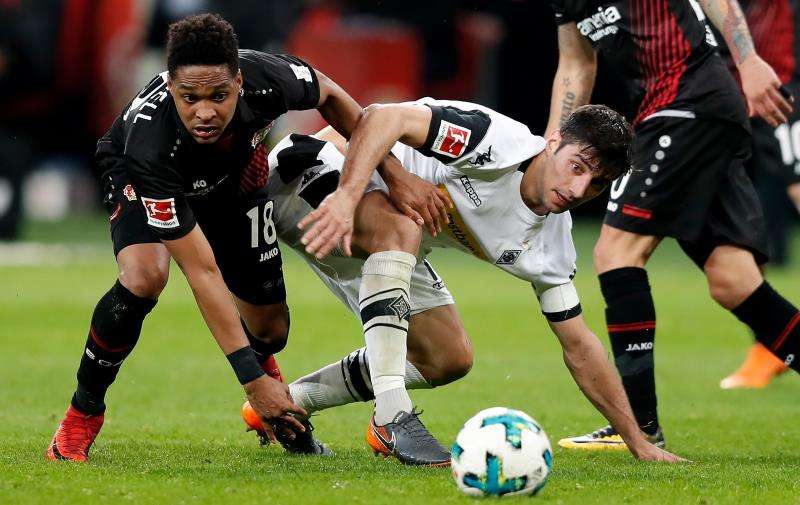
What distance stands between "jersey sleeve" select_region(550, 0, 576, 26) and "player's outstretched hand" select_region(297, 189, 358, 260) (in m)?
2.12

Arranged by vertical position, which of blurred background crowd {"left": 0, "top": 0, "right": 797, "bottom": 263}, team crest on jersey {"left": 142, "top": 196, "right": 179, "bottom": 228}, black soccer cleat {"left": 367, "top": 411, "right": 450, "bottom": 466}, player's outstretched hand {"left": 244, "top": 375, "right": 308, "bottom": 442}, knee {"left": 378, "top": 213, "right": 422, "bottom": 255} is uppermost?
team crest on jersey {"left": 142, "top": 196, "right": 179, "bottom": 228}

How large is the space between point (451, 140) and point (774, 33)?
434cm

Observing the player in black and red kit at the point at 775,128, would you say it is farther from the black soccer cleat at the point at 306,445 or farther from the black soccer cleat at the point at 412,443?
the black soccer cleat at the point at 412,443

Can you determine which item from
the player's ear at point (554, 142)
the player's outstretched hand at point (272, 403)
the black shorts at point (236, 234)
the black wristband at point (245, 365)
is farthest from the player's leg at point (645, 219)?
the black wristband at point (245, 365)

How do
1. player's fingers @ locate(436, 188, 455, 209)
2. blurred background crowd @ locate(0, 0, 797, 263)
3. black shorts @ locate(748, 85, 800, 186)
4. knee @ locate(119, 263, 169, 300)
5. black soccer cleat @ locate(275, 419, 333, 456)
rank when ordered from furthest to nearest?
1. blurred background crowd @ locate(0, 0, 797, 263)
2. black shorts @ locate(748, 85, 800, 186)
3. black soccer cleat @ locate(275, 419, 333, 456)
4. player's fingers @ locate(436, 188, 455, 209)
5. knee @ locate(119, 263, 169, 300)

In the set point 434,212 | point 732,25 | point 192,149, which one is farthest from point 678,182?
point 192,149

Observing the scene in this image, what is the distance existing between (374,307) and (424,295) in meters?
0.83

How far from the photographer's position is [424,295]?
6484mm

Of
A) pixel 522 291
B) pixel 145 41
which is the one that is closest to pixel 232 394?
pixel 522 291

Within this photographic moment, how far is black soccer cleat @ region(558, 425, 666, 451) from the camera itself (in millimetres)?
6551

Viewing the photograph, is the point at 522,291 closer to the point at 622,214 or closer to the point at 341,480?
the point at 622,214

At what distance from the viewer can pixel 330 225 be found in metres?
5.38

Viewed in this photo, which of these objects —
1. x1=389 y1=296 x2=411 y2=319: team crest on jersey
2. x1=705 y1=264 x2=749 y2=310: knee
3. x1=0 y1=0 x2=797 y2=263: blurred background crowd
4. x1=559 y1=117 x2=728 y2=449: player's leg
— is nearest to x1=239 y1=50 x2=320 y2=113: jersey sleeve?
x1=389 y1=296 x2=411 y2=319: team crest on jersey

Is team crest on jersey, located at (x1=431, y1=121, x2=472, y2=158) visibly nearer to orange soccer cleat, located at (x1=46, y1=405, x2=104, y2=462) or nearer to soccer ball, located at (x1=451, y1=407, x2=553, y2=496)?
soccer ball, located at (x1=451, y1=407, x2=553, y2=496)
